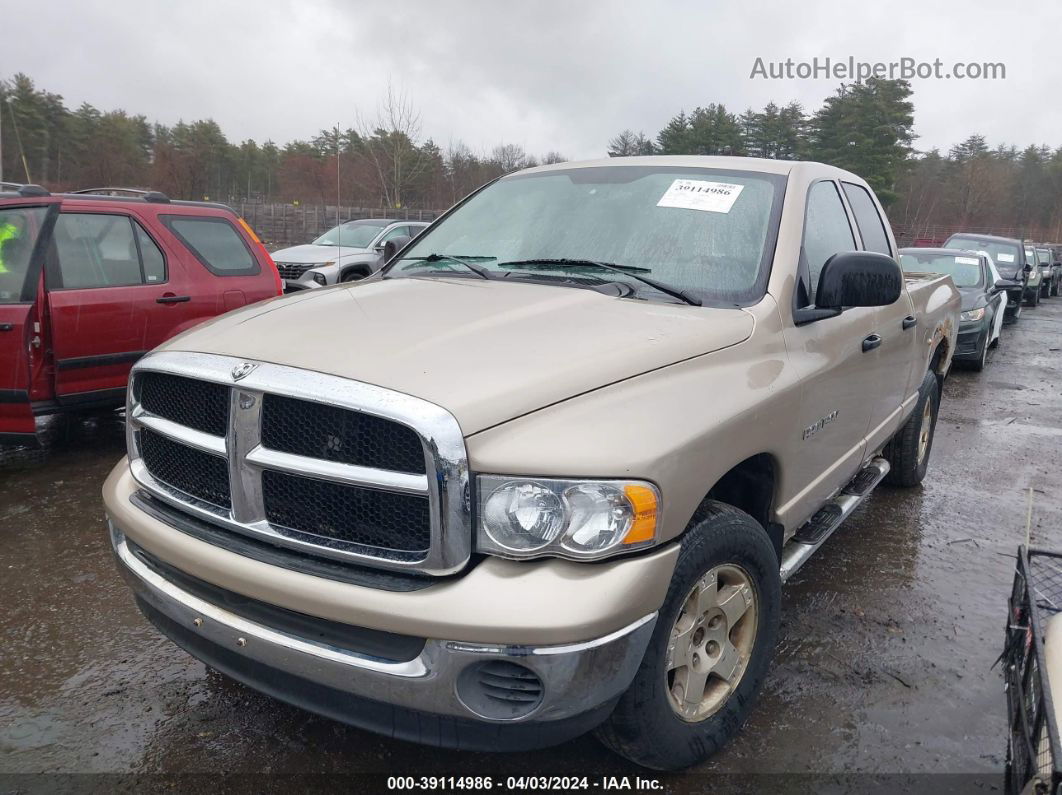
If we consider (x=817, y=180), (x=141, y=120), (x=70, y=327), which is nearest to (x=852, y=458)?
(x=817, y=180)

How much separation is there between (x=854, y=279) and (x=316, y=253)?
11.3 meters

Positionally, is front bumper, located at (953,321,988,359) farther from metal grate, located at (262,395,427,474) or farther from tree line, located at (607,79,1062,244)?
metal grate, located at (262,395,427,474)

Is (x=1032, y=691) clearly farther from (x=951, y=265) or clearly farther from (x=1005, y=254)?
(x=1005, y=254)

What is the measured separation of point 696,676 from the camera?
2.36 meters

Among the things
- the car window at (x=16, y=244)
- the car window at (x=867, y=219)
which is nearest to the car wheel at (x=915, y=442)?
the car window at (x=867, y=219)

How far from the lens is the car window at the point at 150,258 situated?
18.7 ft

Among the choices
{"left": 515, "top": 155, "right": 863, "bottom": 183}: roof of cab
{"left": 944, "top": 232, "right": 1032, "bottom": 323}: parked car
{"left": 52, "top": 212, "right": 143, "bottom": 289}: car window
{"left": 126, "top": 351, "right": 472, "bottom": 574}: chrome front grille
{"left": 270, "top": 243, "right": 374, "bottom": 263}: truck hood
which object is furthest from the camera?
{"left": 944, "top": 232, "right": 1032, "bottom": 323}: parked car

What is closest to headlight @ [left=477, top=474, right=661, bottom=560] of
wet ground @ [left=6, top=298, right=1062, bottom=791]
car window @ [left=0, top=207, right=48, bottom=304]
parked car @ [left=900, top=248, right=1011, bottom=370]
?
wet ground @ [left=6, top=298, right=1062, bottom=791]

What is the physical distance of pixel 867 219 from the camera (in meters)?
4.21

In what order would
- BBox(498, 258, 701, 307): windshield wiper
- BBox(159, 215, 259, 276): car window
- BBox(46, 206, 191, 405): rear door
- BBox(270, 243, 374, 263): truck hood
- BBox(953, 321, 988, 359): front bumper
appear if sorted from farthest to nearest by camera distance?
BBox(270, 243, 374, 263): truck hood < BBox(953, 321, 988, 359): front bumper < BBox(159, 215, 259, 276): car window < BBox(46, 206, 191, 405): rear door < BBox(498, 258, 701, 307): windshield wiper

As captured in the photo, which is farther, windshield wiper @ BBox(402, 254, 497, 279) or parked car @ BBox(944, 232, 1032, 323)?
parked car @ BBox(944, 232, 1032, 323)

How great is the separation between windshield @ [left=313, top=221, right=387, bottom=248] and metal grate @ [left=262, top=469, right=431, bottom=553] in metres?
12.9

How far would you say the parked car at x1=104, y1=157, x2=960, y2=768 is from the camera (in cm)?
189

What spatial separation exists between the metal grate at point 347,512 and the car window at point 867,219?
2.99 meters
